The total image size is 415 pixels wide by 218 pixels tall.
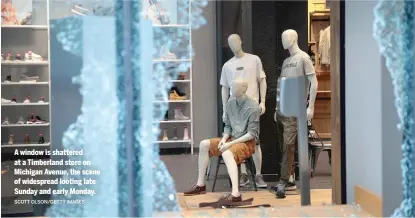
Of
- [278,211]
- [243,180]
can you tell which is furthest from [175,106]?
[243,180]

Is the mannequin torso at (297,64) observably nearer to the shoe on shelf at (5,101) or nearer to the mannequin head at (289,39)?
the mannequin head at (289,39)

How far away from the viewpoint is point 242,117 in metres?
4.70

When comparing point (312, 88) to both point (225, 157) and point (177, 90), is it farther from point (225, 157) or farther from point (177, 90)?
point (177, 90)

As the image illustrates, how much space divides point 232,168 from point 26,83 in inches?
66.2

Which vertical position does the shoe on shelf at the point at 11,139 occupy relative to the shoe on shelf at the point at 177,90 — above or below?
below

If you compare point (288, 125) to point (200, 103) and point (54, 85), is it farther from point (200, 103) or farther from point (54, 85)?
point (54, 85)

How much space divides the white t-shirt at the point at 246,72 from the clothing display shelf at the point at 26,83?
1747 millimetres

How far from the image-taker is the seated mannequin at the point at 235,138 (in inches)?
179

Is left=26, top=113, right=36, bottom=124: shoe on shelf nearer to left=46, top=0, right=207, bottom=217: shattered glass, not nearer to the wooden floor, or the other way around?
left=46, top=0, right=207, bottom=217: shattered glass

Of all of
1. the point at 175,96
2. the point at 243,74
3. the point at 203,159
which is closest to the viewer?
the point at 175,96

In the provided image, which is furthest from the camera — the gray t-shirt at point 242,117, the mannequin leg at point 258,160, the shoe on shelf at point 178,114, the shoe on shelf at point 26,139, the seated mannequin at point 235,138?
the mannequin leg at point 258,160

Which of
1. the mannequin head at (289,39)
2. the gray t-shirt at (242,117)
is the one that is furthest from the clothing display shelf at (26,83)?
the mannequin head at (289,39)

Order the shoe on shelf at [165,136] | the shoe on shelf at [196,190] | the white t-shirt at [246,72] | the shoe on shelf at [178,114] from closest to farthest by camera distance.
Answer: the shoe on shelf at [165,136], the shoe on shelf at [178,114], the shoe on shelf at [196,190], the white t-shirt at [246,72]

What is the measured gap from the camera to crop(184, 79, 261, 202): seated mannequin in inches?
179
